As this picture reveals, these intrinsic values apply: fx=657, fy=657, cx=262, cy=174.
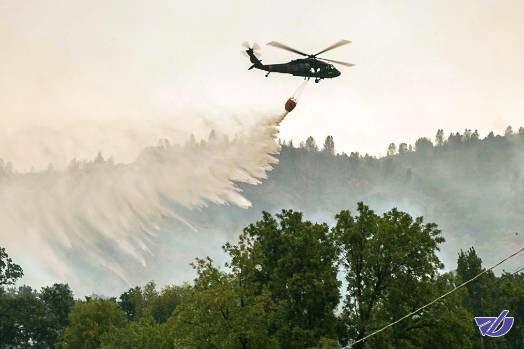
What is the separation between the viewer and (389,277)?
2205 inches

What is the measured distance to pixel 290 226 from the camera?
61.9m

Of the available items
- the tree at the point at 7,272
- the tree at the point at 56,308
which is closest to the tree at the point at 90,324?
the tree at the point at 56,308

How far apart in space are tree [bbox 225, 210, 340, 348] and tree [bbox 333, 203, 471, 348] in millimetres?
1869

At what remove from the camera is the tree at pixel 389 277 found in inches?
2105

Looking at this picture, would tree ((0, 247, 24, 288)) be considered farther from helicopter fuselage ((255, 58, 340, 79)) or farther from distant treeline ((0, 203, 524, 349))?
helicopter fuselage ((255, 58, 340, 79))

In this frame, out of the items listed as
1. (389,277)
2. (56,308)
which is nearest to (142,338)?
(389,277)

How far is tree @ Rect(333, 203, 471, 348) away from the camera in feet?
175

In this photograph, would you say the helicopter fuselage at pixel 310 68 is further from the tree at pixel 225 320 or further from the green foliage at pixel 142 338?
the green foliage at pixel 142 338

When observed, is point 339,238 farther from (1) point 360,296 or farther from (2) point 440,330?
(2) point 440,330

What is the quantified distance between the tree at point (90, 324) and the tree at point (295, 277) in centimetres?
3806

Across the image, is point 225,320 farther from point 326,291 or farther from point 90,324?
point 90,324

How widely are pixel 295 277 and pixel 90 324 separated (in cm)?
4847

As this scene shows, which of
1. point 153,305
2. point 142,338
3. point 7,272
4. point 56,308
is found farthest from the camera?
point 7,272

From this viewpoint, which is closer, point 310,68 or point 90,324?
point 310,68
